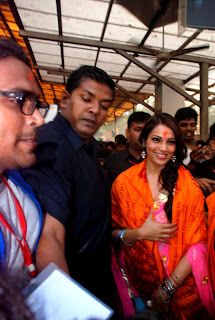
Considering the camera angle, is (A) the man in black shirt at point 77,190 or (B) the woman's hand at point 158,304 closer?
(A) the man in black shirt at point 77,190

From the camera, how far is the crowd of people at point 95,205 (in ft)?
2.47

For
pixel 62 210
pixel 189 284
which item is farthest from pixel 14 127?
pixel 189 284

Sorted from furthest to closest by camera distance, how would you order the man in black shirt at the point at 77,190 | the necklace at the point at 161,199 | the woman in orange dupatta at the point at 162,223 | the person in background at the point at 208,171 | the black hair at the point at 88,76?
the person in background at the point at 208,171, the necklace at the point at 161,199, the woman in orange dupatta at the point at 162,223, the black hair at the point at 88,76, the man in black shirt at the point at 77,190

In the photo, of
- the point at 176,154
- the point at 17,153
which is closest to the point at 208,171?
the point at 176,154

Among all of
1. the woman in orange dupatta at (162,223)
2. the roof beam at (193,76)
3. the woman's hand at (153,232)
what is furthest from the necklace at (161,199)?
the roof beam at (193,76)

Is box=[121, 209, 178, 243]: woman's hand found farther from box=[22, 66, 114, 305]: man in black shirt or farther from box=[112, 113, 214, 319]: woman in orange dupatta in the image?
box=[22, 66, 114, 305]: man in black shirt

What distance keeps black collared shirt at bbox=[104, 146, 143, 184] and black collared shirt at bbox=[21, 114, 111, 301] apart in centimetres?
139

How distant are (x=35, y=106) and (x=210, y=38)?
13.6 ft

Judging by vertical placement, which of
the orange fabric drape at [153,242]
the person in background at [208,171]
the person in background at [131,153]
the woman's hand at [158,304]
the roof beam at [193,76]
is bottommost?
the woman's hand at [158,304]

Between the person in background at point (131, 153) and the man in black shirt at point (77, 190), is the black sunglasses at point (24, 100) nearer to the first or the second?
the man in black shirt at point (77, 190)

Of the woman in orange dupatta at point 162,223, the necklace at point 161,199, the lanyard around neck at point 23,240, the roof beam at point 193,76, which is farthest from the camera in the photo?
the roof beam at point 193,76

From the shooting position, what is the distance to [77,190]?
104 cm

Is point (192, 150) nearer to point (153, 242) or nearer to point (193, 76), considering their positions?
point (153, 242)

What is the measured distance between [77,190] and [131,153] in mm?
1740
